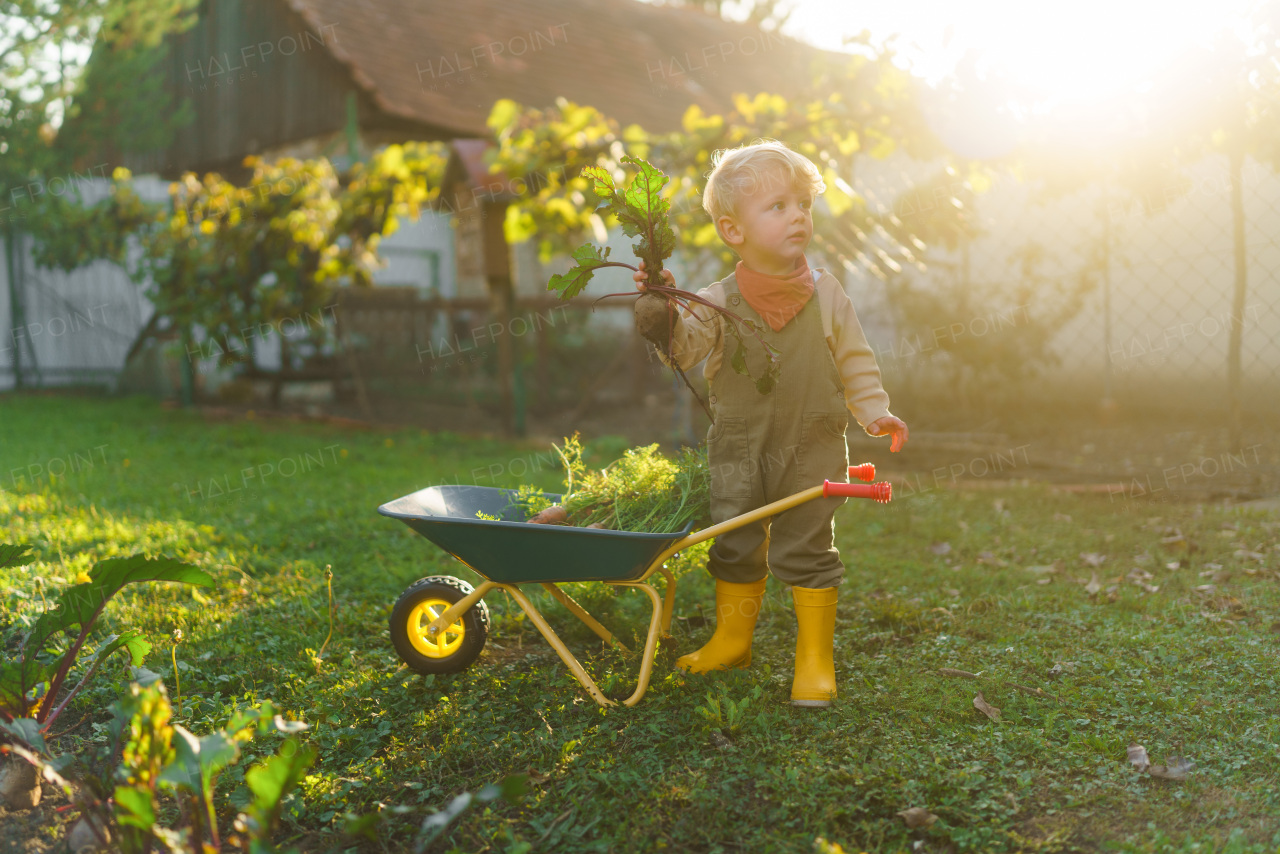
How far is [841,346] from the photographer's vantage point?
8.11 ft

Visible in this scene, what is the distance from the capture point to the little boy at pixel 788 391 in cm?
234

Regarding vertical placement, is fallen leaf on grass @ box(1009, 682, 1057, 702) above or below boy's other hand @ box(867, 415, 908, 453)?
below

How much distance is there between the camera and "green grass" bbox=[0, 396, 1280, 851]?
1.83 metres

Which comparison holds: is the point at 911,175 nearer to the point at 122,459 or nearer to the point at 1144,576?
the point at 1144,576

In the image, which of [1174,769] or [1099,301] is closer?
[1174,769]

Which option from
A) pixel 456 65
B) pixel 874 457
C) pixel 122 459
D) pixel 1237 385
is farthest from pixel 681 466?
pixel 456 65

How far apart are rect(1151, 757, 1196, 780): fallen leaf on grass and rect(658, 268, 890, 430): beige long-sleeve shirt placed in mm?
1008

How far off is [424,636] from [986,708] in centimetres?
151

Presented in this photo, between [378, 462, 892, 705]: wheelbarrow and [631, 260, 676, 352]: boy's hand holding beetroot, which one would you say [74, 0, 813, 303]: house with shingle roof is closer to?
[378, 462, 892, 705]: wheelbarrow

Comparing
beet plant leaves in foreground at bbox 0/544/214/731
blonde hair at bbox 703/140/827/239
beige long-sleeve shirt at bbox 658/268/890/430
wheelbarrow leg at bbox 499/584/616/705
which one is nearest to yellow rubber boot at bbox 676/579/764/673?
wheelbarrow leg at bbox 499/584/616/705

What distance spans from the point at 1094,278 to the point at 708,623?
5.36 m

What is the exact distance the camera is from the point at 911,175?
6801mm

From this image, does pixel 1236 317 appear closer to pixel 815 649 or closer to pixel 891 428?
pixel 891 428

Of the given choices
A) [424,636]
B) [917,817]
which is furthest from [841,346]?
[424,636]
